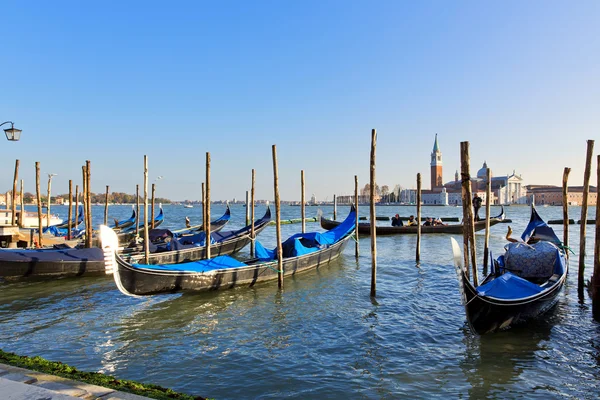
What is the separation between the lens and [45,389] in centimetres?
243

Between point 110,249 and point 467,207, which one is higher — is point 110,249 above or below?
below

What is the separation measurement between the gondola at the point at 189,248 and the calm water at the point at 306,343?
2.14 meters

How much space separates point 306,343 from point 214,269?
2819mm

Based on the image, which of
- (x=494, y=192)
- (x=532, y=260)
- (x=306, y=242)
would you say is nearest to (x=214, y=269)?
(x=306, y=242)

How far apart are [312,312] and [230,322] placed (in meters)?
1.24

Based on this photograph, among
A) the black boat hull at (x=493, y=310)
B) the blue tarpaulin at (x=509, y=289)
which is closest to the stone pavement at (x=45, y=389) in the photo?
the black boat hull at (x=493, y=310)

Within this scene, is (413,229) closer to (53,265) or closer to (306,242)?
(306,242)

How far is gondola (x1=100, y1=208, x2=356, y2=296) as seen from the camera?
6.00 metres

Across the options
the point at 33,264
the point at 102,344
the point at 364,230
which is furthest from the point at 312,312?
the point at 364,230

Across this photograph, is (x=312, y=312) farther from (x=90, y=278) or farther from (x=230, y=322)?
(x=90, y=278)

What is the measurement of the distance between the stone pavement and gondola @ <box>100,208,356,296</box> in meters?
2.57

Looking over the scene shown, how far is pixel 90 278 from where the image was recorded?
353 inches

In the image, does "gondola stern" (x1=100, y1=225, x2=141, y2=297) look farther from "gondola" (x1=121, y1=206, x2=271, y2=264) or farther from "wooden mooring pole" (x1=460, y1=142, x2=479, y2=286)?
"wooden mooring pole" (x1=460, y1=142, x2=479, y2=286)

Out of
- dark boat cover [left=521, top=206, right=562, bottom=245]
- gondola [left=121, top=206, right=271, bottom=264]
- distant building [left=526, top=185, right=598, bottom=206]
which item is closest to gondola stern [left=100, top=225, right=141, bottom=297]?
gondola [left=121, top=206, right=271, bottom=264]
